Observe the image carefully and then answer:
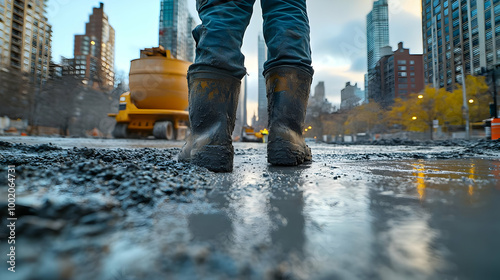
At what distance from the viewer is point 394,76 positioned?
13.6 meters

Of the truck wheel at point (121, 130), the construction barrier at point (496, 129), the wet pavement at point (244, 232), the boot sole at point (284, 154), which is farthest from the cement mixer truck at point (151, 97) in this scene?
the construction barrier at point (496, 129)

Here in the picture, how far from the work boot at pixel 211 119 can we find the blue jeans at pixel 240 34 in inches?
2.1

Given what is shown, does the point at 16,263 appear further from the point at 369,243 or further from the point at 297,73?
the point at 297,73

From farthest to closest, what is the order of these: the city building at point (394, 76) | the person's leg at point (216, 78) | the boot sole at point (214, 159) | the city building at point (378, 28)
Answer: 1. the city building at point (394, 76)
2. the city building at point (378, 28)
3. the person's leg at point (216, 78)
4. the boot sole at point (214, 159)

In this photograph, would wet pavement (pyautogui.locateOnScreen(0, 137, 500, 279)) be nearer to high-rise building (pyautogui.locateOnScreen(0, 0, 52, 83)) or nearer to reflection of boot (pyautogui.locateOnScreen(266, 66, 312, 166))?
A: reflection of boot (pyautogui.locateOnScreen(266, 66, 312, 166))

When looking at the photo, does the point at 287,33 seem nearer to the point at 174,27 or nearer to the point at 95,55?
the point at 174,27

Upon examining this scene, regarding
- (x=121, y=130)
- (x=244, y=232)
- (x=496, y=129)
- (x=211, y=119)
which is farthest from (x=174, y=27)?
(x=244, y=232)

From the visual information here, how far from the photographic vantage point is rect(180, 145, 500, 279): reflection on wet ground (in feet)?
0.87

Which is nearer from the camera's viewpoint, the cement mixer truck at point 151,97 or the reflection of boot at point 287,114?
the reflection of boot at point 287,114

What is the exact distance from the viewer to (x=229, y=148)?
3.47 ft

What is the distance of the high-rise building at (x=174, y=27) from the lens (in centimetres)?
967

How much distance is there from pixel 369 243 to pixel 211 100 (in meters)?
0.94

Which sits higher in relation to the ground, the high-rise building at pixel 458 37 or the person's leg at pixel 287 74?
the high-rise building at pixel 458 37

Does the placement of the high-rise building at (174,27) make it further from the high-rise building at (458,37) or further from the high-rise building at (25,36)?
the high-rise building at (458,37)
